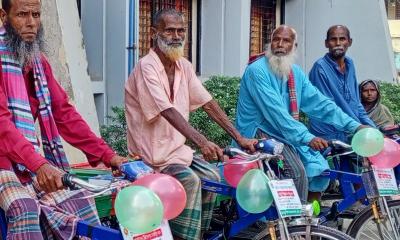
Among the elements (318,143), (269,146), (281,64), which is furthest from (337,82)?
(269,146)

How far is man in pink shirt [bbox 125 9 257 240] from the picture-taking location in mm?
4180

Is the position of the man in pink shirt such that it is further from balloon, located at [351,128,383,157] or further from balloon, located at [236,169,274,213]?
balloon, located at [351,128,383,157]

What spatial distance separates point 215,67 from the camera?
11383 millimetres

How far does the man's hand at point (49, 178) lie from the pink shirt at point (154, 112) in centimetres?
118

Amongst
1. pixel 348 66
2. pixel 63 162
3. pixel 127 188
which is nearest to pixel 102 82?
pixel 348 66

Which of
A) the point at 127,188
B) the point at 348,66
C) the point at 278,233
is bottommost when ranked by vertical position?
the point at 278,233

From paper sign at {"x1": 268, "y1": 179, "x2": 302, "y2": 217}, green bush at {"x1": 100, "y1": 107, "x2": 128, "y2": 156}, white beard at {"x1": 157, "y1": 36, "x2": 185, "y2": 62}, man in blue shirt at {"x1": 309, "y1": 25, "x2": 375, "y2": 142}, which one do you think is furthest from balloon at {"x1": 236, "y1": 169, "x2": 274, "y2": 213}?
green bush at {"x1": 100, "y1": 107, "x2": 128, "y2": 156}

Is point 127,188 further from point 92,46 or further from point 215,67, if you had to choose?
point 215,67

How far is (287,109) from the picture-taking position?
5023 millimetres

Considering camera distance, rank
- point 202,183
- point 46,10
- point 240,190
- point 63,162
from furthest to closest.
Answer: point 46,10 < point 202,183 < point 240,190 < point 63,162

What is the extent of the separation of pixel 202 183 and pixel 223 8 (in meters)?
7.12

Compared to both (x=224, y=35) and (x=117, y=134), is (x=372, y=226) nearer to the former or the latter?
(x=117, y=134)

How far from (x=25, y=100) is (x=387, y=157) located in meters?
2.63

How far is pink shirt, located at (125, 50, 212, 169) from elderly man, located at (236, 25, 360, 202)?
2.16ft
